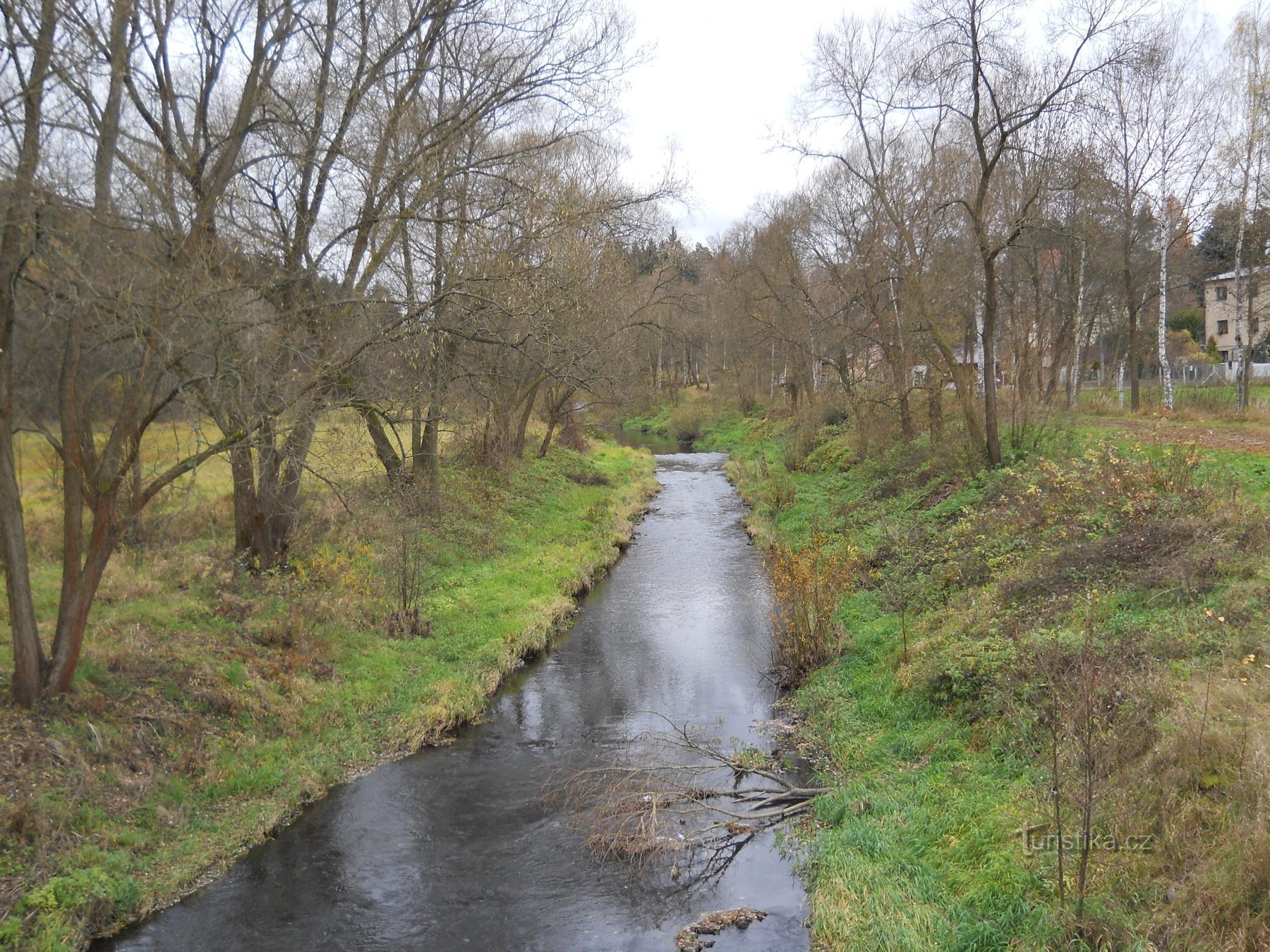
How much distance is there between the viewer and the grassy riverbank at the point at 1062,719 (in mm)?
5828

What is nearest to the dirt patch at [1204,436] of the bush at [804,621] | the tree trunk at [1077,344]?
the tree trunk at [1077,344]

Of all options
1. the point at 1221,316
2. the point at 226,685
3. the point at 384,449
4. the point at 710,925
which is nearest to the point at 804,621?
the point at 710,925

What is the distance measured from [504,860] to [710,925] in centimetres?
216

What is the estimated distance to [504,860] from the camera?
8.25 meters

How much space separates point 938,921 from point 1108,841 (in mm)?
1392

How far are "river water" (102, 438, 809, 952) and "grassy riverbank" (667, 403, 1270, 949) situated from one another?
1167 mm

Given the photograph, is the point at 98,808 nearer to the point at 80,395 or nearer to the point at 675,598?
the point at 80,395

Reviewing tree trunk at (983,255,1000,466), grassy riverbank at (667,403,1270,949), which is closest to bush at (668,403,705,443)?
tree trunk at (983,255,1000,466)

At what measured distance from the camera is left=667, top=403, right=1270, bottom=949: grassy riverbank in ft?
19.1

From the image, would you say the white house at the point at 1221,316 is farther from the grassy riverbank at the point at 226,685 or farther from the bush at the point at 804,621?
the grassy riverbank at the point at 226,685

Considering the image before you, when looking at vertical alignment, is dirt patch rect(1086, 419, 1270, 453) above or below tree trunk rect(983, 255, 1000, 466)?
below

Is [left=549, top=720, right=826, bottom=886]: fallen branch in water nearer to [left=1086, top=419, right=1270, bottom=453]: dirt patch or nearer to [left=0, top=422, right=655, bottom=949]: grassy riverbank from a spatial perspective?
[left=0, top=422, right=655, bottom=949]: grassy riverbank

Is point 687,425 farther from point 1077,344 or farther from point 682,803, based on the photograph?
point 682,803

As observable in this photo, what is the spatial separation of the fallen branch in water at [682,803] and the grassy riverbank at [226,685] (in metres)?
2.75
